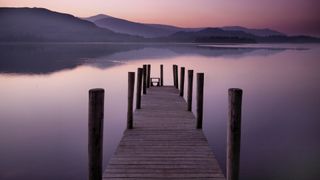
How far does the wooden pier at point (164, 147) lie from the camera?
207 inches

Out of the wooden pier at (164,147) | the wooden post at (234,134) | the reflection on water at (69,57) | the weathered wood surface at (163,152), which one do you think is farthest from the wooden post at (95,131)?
the reflection on water at (69,57)

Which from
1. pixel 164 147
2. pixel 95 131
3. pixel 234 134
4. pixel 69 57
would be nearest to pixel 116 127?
pixel 164 147

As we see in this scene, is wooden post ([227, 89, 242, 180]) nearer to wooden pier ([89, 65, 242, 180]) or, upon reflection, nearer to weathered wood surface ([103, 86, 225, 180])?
wooden pier ([89, 65, 242, 180])

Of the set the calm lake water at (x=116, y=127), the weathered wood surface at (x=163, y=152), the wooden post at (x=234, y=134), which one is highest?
the wooden post at (x=234, y=134)

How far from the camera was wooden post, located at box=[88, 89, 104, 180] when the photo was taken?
5117mm

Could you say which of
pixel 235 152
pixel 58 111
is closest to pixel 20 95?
pixel 58 111

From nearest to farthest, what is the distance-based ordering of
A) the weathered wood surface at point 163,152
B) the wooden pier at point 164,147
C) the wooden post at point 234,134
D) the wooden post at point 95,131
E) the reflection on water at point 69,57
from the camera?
the wooden post at point 95,131, the wooden pier at point 164,147, the wooden post at point 234,134, the weathered wood surface at point 163,152, the reflection on water at point 69,57

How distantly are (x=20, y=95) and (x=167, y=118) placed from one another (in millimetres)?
17067

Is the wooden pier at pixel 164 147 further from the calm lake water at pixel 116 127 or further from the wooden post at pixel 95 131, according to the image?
the calm lake water at pixel 116 127

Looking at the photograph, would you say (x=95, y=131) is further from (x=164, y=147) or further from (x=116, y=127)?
(x=116, y=127)

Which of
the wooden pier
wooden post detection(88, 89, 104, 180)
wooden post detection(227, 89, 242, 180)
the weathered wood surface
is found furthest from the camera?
the weathered wood surface

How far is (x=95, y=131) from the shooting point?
17.0ft

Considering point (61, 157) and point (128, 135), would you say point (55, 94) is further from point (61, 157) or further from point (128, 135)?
point (128, 135)

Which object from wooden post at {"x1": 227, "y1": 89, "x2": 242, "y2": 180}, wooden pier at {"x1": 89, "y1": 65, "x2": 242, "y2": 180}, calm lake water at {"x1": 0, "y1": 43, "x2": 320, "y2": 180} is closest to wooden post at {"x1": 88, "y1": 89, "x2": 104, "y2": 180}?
wooden pier at {"x1": 89, "y1": 65, "x2": 242, "y2": 180}
